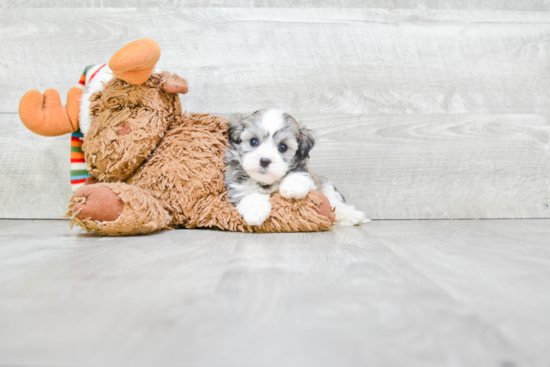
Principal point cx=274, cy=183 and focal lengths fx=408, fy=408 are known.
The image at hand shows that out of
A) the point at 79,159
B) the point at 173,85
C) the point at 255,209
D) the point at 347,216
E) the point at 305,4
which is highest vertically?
the point at 305,4

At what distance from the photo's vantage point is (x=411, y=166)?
1.87 meters

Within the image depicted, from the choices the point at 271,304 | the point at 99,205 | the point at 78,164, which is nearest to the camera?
the point at 271,304

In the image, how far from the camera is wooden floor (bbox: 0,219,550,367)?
0.50 meters

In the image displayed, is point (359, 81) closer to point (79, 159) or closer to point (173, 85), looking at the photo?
point (173, 85)

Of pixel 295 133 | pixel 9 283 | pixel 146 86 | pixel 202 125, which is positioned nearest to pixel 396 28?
pixel 295 133

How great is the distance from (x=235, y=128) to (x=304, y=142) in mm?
249

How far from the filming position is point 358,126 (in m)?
1.85

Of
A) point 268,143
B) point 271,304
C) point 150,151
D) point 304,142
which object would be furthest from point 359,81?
point 271,304

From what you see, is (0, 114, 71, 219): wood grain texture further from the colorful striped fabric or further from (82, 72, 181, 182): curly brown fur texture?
(82, 72, 181, 182): curly brown fur texture

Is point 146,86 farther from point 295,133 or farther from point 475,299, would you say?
point 475,299

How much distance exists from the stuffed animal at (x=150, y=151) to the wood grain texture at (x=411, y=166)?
1.63 feet

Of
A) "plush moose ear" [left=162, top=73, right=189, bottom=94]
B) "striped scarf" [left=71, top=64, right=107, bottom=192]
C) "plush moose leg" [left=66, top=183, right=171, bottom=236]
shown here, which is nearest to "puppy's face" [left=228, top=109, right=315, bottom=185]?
"plush moose ear" [left=162, top=73, right=189, bottom=94]

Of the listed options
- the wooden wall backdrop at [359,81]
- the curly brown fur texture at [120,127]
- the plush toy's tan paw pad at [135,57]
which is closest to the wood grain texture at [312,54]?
the wooden wall backdrop at [359,81]

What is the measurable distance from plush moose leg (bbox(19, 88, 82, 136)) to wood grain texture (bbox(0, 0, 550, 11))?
0.64 m
